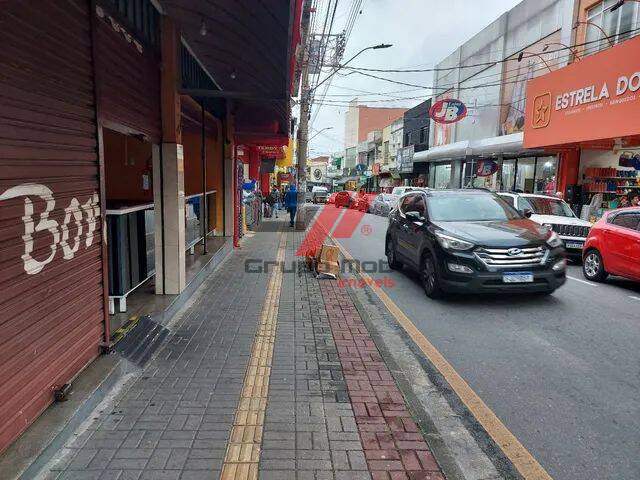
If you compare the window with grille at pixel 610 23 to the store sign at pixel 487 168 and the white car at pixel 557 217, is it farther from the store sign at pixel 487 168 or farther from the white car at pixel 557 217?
the store sign at pixel 487 168

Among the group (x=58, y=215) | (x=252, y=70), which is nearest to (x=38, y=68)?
(x=58, y=215)

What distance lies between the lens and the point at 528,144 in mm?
18031

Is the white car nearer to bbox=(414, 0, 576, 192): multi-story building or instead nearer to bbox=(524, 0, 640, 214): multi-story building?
bbox=(524, 0, 640, 214): multi-story building

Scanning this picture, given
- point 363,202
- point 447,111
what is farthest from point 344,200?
point 447,111

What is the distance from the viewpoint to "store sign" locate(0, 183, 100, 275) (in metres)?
3.05

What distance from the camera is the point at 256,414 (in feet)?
11.9

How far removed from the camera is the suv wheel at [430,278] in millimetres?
7379

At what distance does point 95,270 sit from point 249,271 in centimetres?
524

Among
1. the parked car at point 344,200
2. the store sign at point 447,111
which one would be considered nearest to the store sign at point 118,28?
the store sign at point 447,111

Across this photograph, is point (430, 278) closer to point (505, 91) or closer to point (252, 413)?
point (252, 413)

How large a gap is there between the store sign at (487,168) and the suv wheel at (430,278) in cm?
2015

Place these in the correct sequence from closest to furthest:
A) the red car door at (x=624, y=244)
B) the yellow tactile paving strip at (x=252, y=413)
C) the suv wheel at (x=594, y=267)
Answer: the yellow tactile paving strip at (x=252, y=413)
the red car door at (x=624, y=244)
the suv wheel at (x=594, y=267)

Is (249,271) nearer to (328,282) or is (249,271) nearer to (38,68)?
(328,282)

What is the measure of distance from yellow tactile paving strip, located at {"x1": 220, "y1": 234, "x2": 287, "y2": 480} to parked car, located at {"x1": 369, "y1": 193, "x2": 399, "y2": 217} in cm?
2316
